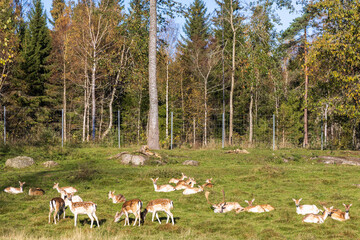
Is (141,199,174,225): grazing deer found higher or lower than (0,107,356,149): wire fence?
lower

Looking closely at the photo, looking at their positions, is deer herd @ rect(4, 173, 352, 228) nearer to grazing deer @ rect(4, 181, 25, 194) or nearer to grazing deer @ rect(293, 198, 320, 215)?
grazing deer @ rect(293, 198, 320, 215)

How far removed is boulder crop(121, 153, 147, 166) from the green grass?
0.45 metres

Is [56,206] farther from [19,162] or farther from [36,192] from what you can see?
[19,162]

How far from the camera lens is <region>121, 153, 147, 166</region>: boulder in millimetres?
21000

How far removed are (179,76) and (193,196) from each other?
38.3m

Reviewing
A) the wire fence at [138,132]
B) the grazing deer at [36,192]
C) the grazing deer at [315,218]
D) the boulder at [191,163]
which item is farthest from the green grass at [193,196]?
the wire fence at [138,132]

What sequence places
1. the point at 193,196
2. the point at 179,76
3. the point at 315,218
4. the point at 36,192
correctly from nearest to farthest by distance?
1. the point at 315,218
2. the point at 193,196
3. the point at 36,192
4. the point at 179,76

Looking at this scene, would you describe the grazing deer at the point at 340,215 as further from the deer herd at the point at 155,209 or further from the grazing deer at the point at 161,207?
the grazing deer at the point at 161,207

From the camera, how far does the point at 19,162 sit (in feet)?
66.1

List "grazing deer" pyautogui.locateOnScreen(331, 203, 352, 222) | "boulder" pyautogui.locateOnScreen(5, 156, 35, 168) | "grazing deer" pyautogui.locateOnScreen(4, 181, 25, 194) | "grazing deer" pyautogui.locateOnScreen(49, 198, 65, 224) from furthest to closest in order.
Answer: "boulder" pyautogui.locateOnScreen(5, 156, 35, 168) < "grazing deer" pyautogui.locateOnScreen(4, 181, 25, 194) < "grazing deer" pyautogui.locateOnScreen(49, 198, 65, 224) < "grazing deer" pyautogui.locateOnScreen(331, 203, 352, 222)

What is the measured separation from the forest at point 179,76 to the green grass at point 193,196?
6862 mm

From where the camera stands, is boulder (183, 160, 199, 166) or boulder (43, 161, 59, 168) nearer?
boulder (43, 161, 59, 168)

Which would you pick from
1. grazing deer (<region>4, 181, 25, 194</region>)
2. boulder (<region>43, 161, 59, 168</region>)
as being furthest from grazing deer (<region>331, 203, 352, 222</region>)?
boulder (<region>43, 161, 59, 168</region>)

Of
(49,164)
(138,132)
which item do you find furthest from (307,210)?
(138,132)
